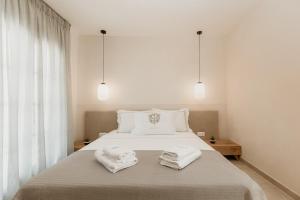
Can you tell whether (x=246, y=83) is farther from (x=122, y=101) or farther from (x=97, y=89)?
(x=97, y=89)

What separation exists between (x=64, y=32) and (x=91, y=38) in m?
0.76

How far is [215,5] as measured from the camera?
2.75 meters

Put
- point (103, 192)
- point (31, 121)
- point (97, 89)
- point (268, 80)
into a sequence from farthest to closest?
point (97, 89), point (268, 80), point (31, 121), point (103, 192)

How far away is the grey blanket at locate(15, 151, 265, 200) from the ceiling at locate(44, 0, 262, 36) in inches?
84.5

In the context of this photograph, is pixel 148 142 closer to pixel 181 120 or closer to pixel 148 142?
pixel 148 142

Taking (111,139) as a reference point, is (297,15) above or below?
above

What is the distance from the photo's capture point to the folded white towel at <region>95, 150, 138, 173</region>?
5.16 feet

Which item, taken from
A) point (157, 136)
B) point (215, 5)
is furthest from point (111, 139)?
point (215, 5)

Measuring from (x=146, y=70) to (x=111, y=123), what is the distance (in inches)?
47.2

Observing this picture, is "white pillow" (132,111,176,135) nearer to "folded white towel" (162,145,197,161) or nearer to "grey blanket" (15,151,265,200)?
"folded white towel" (162,145,197,161)

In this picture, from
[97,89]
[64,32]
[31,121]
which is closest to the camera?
[31,121]

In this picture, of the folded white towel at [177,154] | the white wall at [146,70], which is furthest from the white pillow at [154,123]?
the folded white towel at [177,154]

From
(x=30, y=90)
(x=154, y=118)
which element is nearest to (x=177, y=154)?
(x=154, y=118)

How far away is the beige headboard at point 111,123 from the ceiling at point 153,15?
1.55 metres
